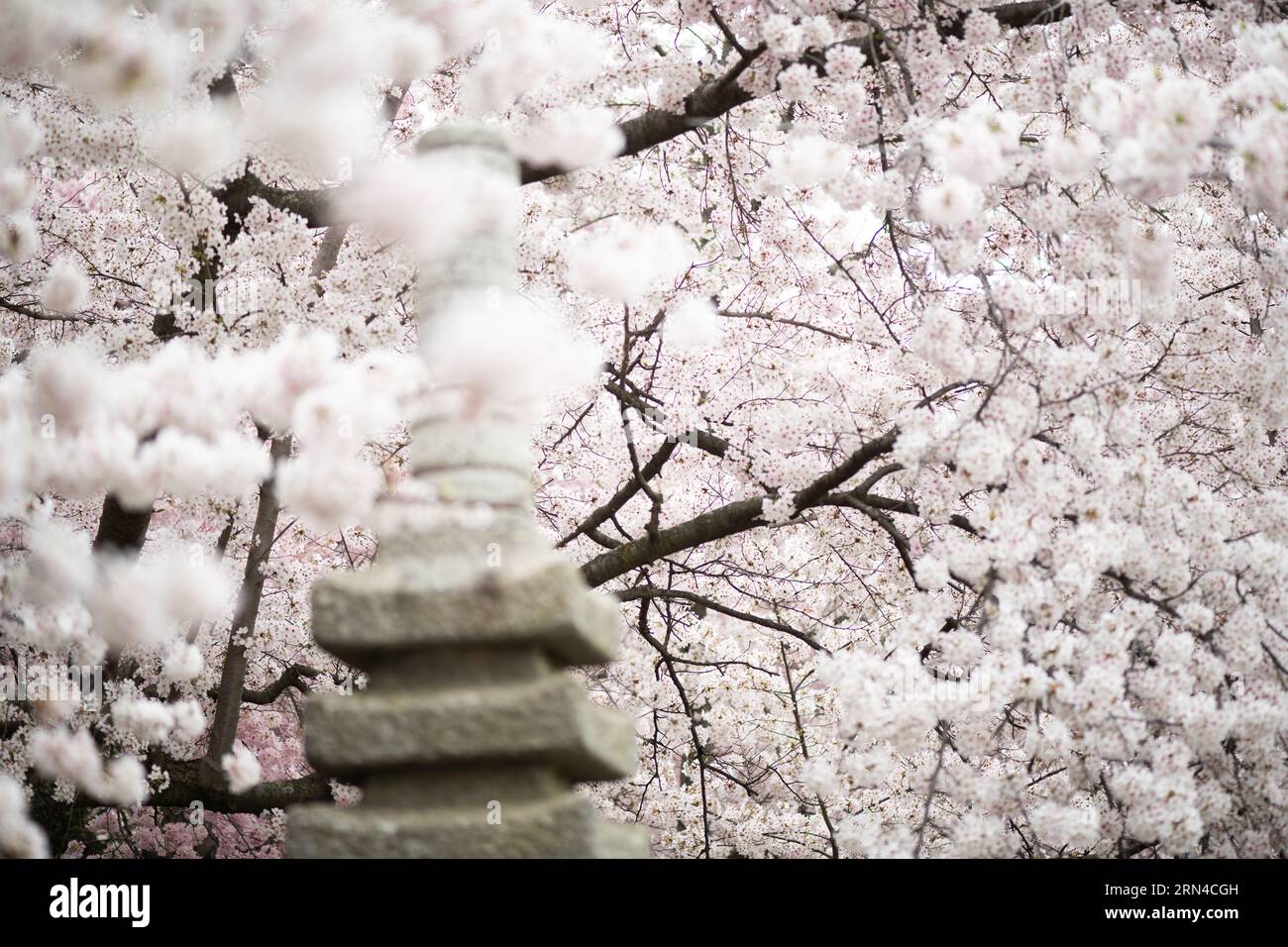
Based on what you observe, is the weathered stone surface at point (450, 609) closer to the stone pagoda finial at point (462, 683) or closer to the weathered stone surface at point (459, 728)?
the stone pagoda finial at point (462, 683)

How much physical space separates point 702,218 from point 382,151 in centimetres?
296

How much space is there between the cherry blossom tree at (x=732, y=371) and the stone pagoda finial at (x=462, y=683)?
0.75 ft

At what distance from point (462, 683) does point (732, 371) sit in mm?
5335

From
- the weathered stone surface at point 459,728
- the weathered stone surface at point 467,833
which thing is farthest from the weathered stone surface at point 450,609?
the weathered stone surface at point 467,833

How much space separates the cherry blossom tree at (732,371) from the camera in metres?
3.58

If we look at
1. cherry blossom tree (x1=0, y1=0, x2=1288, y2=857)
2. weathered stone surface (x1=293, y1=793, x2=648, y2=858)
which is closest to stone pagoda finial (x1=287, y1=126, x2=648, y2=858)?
weathered stone surface (x1=293, y1=793, x2=648, y2=858)

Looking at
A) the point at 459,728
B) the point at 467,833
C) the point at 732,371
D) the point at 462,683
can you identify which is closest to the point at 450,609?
the point at 462,683

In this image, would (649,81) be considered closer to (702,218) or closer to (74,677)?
(702,218)

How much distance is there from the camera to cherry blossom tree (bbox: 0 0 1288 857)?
141 inches

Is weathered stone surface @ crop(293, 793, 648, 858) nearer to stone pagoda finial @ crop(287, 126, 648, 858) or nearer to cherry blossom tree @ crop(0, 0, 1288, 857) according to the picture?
stone pagoda finial @ crop(287, 126, 648, 858)

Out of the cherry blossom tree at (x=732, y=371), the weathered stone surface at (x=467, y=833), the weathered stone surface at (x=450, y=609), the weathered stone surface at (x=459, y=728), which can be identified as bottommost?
the weathered stone surface at (x=467, y=833)

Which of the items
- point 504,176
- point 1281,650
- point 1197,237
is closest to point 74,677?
point 504,176

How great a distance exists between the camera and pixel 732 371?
27.3ft

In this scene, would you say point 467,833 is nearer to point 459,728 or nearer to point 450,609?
point 459,728
